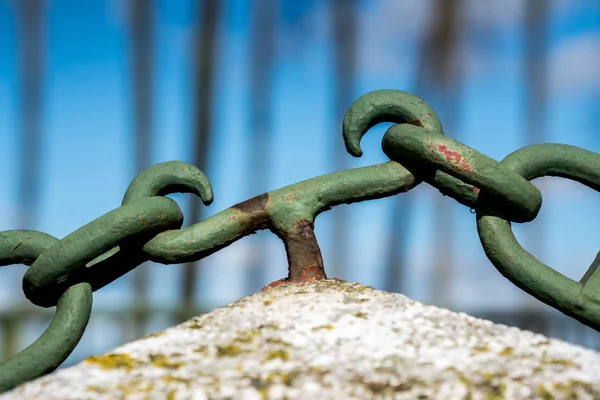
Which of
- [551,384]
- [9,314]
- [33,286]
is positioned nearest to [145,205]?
[33,286]

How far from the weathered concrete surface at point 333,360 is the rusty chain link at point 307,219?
0.15 m

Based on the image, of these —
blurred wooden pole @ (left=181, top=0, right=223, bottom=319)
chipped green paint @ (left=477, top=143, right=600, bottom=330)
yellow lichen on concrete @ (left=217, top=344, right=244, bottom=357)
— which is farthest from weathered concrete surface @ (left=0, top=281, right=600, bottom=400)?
blurred wooden pole @ (left=181, top=0, right=223, bottom=319)

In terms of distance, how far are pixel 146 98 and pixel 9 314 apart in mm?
1616

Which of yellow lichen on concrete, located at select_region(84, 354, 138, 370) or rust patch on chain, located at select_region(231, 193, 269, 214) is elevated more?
rust patch on chain, located at select_region(231, 193, 269, 214)

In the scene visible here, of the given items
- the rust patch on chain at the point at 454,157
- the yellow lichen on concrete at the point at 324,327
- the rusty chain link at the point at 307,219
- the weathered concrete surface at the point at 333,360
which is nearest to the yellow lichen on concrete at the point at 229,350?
the weathered concrete surface at the point at 333,360

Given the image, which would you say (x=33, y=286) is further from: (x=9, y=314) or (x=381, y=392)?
(x=9, y=314)

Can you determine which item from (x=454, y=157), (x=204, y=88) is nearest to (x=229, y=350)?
(x=454, y=157)

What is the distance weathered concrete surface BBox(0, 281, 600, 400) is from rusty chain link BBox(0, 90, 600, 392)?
0.15 metres

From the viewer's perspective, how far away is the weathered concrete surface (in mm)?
868

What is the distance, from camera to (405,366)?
0.91 m

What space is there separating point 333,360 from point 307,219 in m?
0.32

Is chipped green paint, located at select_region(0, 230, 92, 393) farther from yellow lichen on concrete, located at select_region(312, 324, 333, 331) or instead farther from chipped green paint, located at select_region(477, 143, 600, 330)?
chipped green paint, located at select_region(477, 143, 600, 330)

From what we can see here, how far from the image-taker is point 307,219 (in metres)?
1.19

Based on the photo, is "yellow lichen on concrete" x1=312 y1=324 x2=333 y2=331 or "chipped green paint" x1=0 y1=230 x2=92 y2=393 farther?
"chipped green paint" x1=0 y1=230 x2=92 y2=393
